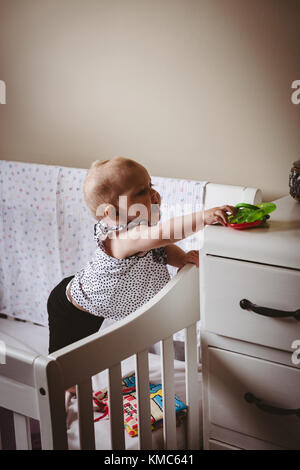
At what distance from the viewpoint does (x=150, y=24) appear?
5.65ft

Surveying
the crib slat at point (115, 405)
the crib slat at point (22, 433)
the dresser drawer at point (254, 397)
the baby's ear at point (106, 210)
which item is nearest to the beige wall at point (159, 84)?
the baby's ear at point (106, 210)

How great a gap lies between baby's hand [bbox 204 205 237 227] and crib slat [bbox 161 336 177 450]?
0.28 metres

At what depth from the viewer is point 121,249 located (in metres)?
1.33

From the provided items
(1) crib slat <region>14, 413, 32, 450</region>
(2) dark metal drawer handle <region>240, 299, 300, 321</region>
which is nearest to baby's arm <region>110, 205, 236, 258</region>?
(2) dark metal drawer handle <region>240, 299, 300, 321</region>

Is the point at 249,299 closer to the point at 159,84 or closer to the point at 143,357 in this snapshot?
the point at 143,357

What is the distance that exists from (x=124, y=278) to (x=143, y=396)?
330 mm

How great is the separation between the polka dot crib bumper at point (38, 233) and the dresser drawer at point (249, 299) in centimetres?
68

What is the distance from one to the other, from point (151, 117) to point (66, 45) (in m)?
0.43

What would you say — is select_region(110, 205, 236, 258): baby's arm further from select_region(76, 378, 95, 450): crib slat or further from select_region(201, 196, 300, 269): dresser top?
select_region(76, 378, 95, 450): crib slat

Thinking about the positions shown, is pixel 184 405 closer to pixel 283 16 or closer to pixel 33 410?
pixel 33 410

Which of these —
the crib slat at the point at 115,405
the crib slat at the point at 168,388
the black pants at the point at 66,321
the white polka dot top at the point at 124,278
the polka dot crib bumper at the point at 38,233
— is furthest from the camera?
the polka dot crib bumper at the point at 38,233

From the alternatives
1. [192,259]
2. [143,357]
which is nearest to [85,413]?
[143,357]

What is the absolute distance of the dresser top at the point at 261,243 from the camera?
3.39 feet

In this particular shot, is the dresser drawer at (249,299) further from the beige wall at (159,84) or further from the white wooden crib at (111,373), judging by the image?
the beige wall at (159,84)
